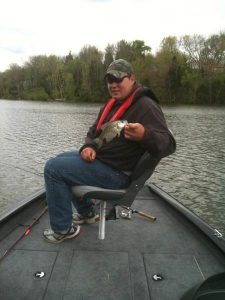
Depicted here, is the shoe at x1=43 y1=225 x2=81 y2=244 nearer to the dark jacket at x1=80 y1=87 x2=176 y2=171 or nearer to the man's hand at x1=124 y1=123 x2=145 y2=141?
the dark jacket at x1=80 y1=87 x2=176 y2=171

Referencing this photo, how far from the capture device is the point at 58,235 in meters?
3.90

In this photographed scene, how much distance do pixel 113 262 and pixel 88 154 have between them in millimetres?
1183

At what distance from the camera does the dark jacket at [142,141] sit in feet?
11.2

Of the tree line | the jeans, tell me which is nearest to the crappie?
the jeans

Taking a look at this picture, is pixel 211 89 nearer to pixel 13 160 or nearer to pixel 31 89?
pixel 31 89

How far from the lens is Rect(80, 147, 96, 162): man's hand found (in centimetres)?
371

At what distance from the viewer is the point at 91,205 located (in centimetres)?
448

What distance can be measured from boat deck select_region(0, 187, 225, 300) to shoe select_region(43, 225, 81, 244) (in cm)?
6

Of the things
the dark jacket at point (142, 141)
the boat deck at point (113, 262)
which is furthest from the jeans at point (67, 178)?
the boat deck at point (113, 262)

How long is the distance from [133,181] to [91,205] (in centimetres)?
97

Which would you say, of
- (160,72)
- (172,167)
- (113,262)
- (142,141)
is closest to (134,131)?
(142,141)

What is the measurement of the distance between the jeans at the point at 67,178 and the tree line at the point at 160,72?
232ft

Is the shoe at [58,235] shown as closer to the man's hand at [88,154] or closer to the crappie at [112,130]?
the man's hand at [88,154]

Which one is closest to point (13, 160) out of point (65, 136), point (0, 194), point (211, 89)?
point (0, 194)
